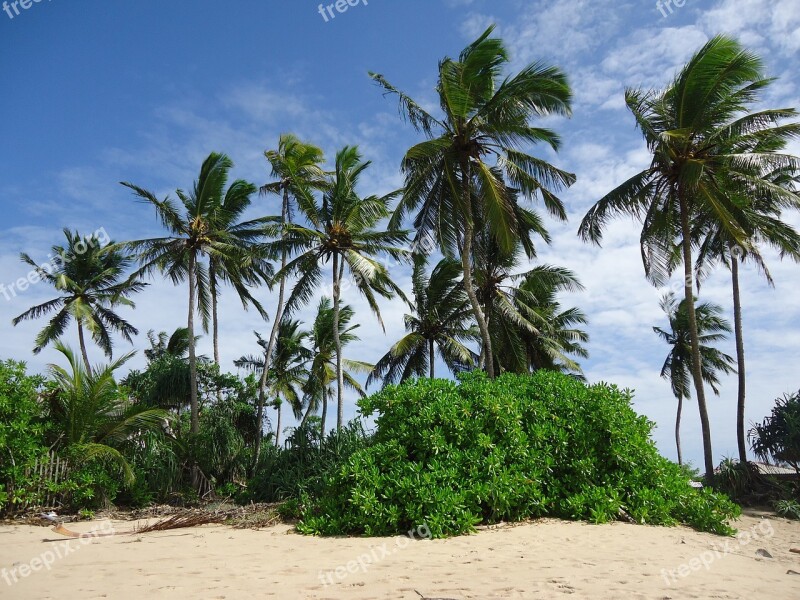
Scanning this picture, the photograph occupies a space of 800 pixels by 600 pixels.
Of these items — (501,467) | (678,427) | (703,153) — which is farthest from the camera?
(678,427)

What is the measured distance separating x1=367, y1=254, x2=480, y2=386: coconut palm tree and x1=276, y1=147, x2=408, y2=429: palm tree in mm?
3770

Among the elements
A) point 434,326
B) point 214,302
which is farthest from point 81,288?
point 434,326

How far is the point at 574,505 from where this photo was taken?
959cm

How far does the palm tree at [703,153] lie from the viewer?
46.5ft

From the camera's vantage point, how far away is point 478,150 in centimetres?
1527

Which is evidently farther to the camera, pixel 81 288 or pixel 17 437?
pixel 81 288

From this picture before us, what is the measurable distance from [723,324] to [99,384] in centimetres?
2841

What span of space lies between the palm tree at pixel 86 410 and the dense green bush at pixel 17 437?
569 millimetres

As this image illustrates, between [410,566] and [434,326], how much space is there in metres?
16.1

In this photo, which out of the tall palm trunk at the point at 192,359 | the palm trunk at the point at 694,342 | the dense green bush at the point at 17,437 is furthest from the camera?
the tall palm trunk at the point at 192,359

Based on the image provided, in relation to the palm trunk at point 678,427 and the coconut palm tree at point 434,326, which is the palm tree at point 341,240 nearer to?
the coconut palm tree at point 434,326

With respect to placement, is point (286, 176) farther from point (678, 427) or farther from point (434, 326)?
point (678, 427)

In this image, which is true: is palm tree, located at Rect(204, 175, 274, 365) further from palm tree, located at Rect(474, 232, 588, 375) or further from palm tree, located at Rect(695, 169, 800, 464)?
palm tree, located at Rect(695, 169, 800, 464)

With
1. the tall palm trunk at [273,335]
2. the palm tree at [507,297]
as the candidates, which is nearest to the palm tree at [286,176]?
the tall palm trunk at [273,335]
